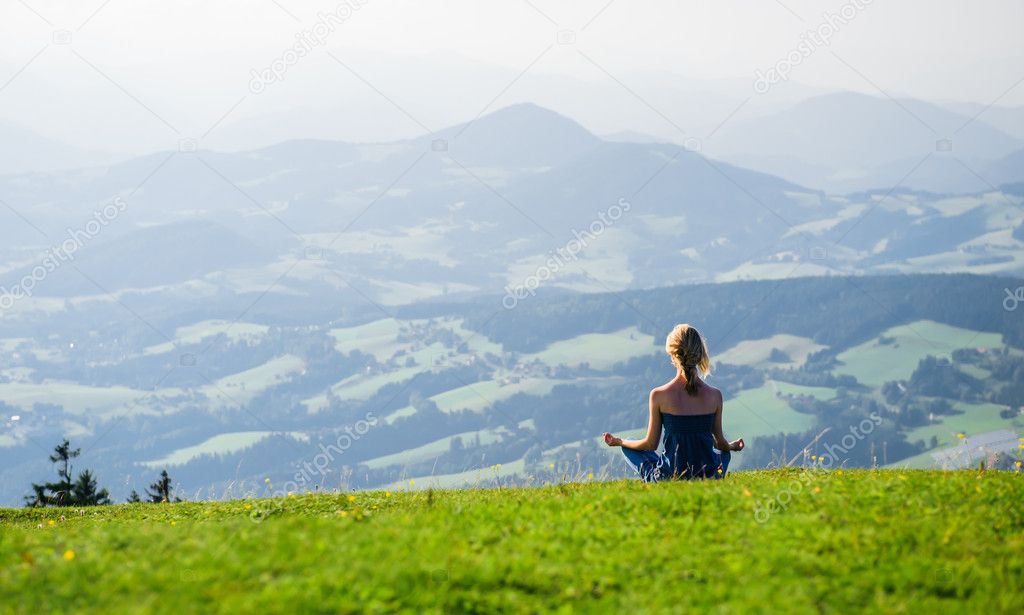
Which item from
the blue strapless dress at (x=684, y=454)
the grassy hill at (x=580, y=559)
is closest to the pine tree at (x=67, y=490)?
the blue strapless dress at (x=684, y=454)

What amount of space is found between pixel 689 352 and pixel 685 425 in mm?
1313

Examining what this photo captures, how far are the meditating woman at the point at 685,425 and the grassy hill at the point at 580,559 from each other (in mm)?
2583

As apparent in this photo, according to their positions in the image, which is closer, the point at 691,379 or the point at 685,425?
the point at 691,379

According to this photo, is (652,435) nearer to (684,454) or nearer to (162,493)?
(684,454)

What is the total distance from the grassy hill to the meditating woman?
2583mm

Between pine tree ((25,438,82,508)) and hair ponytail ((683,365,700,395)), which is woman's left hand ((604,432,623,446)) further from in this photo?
pine tree ((25,438,82,508))

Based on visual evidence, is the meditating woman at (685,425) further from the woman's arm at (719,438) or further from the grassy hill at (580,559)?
the grassy hill at (580,559)

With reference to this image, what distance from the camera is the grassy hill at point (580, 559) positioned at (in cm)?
765

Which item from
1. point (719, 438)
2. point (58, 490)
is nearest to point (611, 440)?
point (719, 438)

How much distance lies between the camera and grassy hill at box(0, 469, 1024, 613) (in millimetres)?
7652

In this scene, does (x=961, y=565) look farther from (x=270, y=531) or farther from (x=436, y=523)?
(x=270, y=531)

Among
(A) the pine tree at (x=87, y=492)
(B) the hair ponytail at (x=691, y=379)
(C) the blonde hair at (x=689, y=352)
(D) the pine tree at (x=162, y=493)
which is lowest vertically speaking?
(B) the hair ponytail at (x=691, y=379)

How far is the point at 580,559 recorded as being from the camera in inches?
348

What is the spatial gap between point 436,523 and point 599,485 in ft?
17.5
